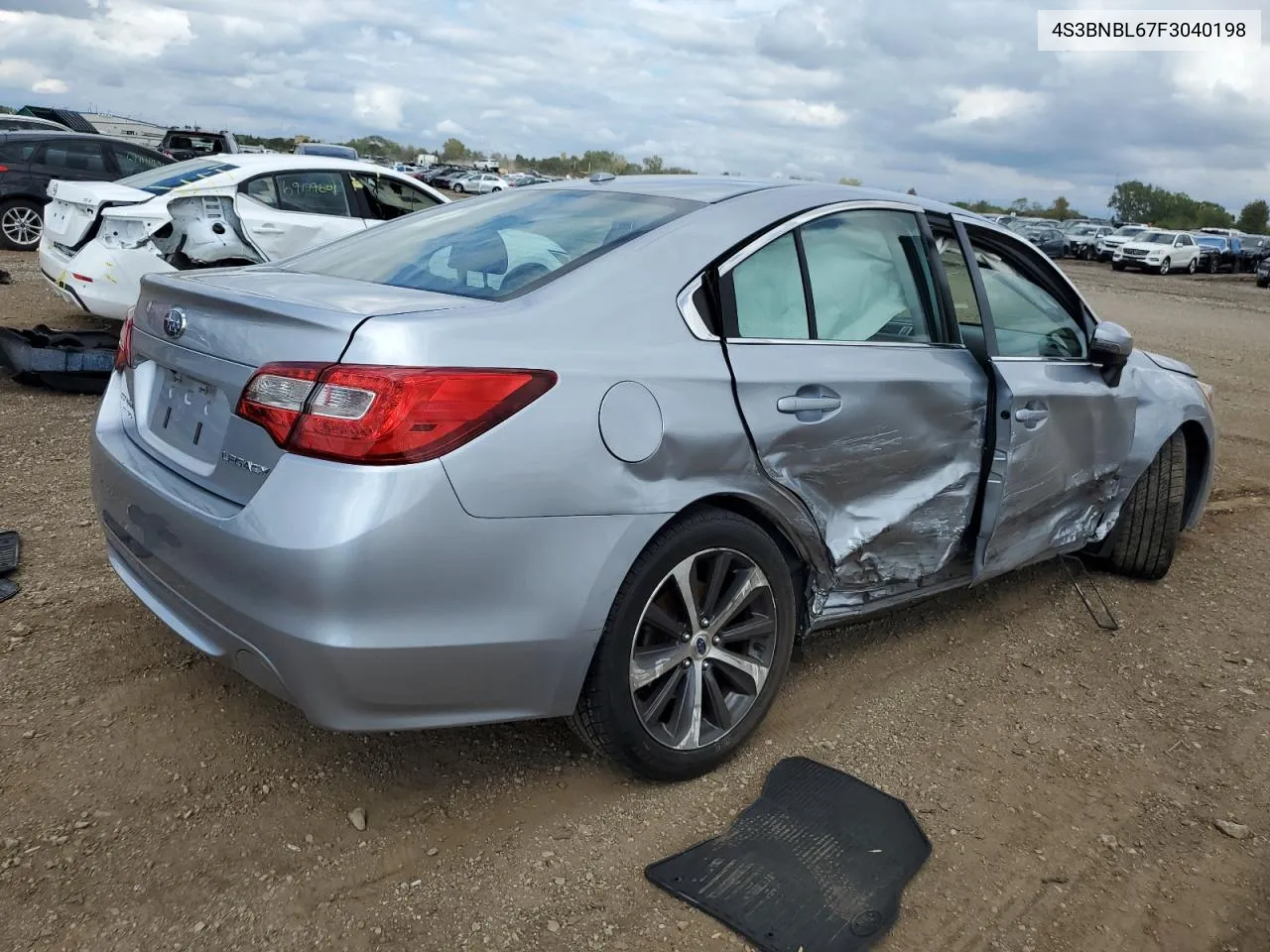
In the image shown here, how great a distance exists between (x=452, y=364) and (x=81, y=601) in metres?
2.24

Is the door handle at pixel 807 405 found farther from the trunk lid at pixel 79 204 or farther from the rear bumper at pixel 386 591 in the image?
the trunk lid at pixel 79 204

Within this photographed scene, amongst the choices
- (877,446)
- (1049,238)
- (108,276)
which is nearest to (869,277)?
(877,446)

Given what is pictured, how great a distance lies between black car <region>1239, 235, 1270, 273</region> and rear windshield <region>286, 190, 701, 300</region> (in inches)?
1790

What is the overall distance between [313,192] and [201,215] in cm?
101

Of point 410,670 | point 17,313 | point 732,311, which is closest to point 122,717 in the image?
point 410,670

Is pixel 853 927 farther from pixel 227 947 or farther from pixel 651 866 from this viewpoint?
pixel 227 947

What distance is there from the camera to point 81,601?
12.0 ft

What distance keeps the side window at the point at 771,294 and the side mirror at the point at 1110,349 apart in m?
1.54

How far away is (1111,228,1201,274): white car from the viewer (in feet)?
115

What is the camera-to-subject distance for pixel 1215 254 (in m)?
38.8

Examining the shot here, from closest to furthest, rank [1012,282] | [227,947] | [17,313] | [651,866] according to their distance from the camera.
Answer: [227,947], [651,866], [1012,282], [17,313]

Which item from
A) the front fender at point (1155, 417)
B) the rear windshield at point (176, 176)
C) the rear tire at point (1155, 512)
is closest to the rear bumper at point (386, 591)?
the front fender at point (1155, 417)

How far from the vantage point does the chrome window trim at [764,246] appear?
2.70m

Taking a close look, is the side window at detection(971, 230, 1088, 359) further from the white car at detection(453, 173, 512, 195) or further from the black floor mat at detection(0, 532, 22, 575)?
the white car at detection(453, 173, 512, 195)
